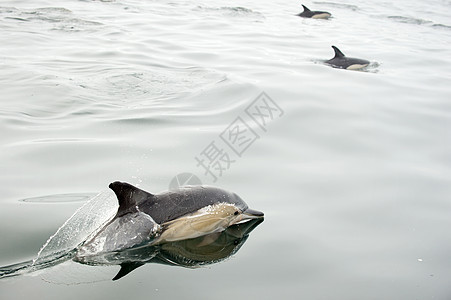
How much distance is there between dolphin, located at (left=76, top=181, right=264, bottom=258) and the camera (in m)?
4.54

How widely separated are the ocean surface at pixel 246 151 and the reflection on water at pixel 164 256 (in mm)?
77

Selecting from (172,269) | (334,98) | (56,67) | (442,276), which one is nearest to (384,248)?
(442,276)

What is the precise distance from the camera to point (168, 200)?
4.79m

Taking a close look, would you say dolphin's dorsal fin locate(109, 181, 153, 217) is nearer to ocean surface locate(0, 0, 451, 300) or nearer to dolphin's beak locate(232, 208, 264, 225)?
ocean surface locate(0, 0, 451, 300)

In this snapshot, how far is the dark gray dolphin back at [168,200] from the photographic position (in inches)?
181

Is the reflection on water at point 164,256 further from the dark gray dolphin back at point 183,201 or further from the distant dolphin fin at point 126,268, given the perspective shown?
the dark gray dolphin back at point 183,201

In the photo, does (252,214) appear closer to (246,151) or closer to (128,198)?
(128,198)

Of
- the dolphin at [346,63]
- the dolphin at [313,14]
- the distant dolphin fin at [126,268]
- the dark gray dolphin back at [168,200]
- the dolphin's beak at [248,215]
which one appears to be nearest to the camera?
the distant dolphin fin at [126,268]

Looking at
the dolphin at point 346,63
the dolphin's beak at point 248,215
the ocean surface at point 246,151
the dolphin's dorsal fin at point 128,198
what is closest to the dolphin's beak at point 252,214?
the dolphin's beak at point 248,215

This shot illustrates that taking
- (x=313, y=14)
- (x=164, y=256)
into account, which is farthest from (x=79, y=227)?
(x=313, y=14)

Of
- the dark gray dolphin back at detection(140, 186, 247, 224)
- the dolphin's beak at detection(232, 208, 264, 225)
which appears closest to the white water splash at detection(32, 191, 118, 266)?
the dark gray dolphin back at detection(140, 186, 247, 224)

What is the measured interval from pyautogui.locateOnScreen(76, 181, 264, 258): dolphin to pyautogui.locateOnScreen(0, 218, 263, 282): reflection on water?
0.05m

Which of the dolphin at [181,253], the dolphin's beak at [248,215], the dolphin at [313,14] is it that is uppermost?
the dolphin at [313,14]

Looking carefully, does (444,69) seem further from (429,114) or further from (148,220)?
(148,220)
